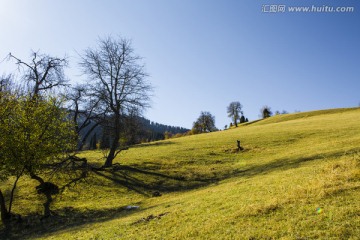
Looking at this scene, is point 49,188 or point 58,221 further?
point 49,188

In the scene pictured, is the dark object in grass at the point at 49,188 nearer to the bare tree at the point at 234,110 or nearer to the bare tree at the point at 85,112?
the bare tree at the point at 85,112

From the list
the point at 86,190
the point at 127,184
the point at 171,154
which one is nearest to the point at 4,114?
the point at 86,190

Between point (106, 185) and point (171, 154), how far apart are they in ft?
48.0

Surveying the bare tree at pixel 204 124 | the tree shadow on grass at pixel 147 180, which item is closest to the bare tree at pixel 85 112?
the tree shadow on grass at pixel 147 180

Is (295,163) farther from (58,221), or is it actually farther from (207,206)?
(58,221)

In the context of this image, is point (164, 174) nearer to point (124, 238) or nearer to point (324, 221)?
point (124, 238)

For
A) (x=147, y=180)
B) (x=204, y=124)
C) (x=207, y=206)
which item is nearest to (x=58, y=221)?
(x=207, y=206)

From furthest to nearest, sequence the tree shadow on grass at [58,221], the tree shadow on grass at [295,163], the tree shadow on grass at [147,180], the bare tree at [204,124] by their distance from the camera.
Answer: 1. the bare tree at [204,124]
2. the tree shadow on grass at [147,180]
3. the tree shadow on grass at [295,163]
4. the tree shadow on grass at [58,221]

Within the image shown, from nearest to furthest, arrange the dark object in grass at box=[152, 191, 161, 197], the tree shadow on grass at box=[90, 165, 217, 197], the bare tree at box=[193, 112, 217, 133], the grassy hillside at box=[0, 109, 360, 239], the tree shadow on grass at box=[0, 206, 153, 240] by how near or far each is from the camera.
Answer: the grassy hillside at box=[0, 109, 360, 239], the tree shadow on grass at box=[0, 206, 153, 240], the dark object in grass at box=[152, 191, 161, 197], the tree shadow on grass at box=[90, 165, 217, 197], the bare tree at box=[193, 112, 217, 133]

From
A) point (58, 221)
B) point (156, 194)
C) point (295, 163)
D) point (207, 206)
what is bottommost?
point (58, 221)

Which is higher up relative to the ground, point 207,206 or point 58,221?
point 207,206

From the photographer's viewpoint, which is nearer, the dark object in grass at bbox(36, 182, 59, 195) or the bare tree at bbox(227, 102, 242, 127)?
the dark object in grass at bbox(36, 182, 59, 195)

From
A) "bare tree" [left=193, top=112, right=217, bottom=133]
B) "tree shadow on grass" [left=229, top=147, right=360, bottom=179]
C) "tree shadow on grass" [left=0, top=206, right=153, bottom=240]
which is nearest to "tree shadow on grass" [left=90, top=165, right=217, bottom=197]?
"tree shadow on grass" [left=229, top=147, right=360, bottom=179]

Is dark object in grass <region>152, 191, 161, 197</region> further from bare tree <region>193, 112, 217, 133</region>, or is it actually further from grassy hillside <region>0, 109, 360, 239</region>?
bare tree <region>193, 112, 217, 133</region>
